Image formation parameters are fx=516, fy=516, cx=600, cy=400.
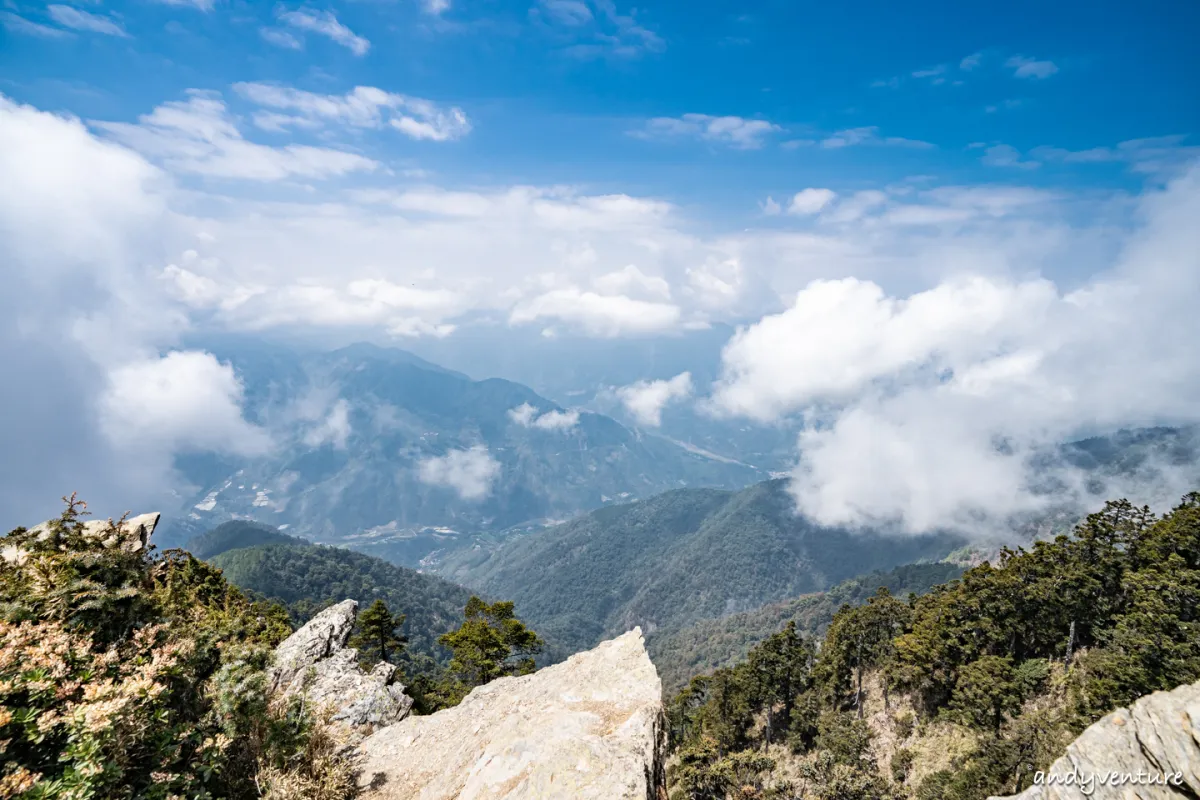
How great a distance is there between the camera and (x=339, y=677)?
2056 centimetres

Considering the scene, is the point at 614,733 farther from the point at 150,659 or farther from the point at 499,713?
the point at 150,659

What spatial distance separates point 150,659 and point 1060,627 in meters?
68.2

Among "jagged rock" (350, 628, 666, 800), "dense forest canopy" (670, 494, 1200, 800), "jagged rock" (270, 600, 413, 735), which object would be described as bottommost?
"dense forest canopy" (670, 494, 1200, 800)

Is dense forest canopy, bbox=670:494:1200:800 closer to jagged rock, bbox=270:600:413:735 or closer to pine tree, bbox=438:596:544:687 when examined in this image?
pine tree, bbox=438:596:544:687

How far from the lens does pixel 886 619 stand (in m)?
64.2

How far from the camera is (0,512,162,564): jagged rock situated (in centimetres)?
1282

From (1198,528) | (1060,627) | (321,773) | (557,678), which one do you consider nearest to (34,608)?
(321,773)

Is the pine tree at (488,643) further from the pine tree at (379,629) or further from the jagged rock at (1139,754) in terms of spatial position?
the jagged rock at (1139,754)

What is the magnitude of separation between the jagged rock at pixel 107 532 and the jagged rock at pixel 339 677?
222 inches

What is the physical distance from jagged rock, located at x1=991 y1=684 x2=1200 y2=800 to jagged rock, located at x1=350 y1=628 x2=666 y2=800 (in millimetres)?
11508

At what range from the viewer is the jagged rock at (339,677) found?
17953 mm

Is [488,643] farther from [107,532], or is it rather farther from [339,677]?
[107,532]

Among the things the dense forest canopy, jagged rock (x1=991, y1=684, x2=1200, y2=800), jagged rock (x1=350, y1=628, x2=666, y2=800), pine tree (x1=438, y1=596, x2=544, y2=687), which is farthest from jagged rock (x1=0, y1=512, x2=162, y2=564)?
the dense forest canopy

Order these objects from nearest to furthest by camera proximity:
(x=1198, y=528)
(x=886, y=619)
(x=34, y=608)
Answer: (x=34, y=608)
(x=1198, y=528)
(x=886, y=619)
